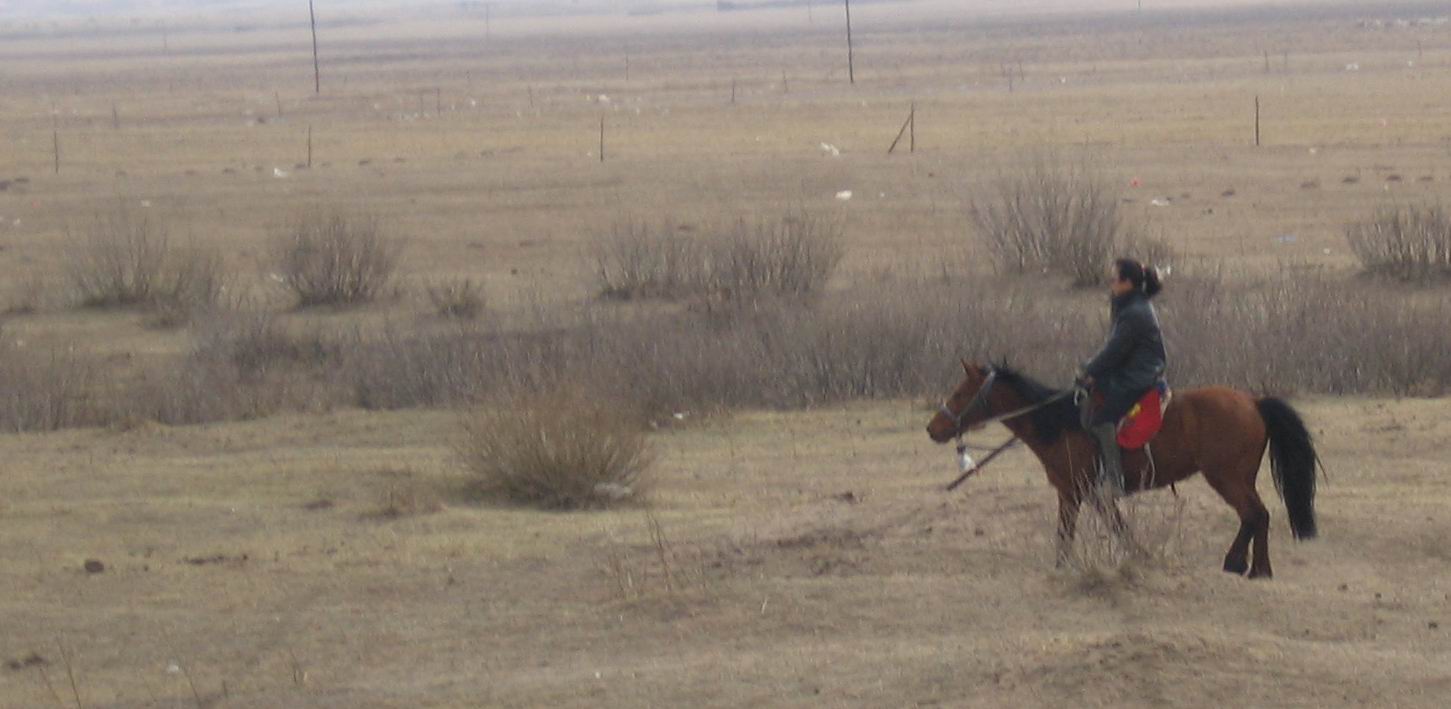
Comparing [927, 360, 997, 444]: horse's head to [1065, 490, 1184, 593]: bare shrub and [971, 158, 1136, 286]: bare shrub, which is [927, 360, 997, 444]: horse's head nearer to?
[1065, 490, 1184, 593]: bare shrub

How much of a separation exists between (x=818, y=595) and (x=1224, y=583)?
185 cm

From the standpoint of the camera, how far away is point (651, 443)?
43.3 ft

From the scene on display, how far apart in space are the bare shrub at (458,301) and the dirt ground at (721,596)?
9.49m

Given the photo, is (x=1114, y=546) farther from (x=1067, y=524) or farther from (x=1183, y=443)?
(x=1183, y=443)

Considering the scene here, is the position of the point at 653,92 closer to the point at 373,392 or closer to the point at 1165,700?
the point at 373,392

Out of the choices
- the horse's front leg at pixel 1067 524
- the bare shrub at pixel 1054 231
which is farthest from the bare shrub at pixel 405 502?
the bare shrub at pixel 1054 231

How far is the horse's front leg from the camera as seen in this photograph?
8.84 metres

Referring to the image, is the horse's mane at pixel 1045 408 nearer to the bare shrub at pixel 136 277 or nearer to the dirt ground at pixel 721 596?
the dirt ground at pixel 721 596

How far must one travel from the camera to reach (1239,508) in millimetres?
8852

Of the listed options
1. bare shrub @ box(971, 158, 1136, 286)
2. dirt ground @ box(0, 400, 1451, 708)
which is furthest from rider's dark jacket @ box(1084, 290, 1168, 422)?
bare shrub @ box(971, 158, 1136, 286)

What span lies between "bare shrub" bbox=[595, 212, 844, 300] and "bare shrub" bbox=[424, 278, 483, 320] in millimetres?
1679

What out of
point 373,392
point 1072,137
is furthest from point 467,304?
point 1072,137

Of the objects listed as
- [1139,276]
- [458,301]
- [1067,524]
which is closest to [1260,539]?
[1067,524]

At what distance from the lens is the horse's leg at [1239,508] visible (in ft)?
29.0
